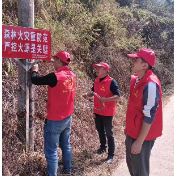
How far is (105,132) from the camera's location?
4.45 metres

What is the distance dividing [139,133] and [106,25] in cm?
659

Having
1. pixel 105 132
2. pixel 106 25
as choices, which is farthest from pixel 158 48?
pixel 105 132

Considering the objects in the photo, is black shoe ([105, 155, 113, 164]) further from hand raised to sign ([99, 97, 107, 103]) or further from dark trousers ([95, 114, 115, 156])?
hand raised to sign ([99, 97, 107, 103])

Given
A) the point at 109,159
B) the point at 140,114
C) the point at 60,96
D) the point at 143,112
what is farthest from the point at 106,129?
the point at 143,112

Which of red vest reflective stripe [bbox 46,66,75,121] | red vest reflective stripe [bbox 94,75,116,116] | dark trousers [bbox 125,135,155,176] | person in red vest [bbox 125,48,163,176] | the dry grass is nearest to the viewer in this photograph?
person in red vest [bbox 125,48,163,176]

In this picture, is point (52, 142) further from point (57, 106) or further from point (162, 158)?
point (162, 158)

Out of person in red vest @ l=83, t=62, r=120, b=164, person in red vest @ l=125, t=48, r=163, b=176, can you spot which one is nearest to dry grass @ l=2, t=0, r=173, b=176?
person in red vest @ l=83, t=62, r=120, b=164

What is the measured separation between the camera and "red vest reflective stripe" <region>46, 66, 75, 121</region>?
9.89ft

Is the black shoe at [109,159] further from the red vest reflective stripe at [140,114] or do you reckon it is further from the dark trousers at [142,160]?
the red vest reflective stripe at [140,114]

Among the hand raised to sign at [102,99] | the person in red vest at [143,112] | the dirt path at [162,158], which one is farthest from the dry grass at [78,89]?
the person in red vest at [143,112]

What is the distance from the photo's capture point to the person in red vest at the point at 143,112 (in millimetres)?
2434

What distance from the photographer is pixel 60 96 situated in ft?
10.1

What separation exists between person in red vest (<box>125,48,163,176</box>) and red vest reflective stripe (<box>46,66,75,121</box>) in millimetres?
951

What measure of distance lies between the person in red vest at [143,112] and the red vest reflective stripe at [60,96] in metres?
0.95
